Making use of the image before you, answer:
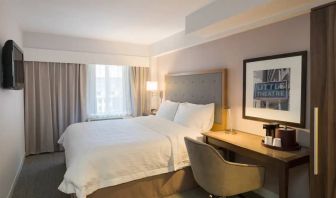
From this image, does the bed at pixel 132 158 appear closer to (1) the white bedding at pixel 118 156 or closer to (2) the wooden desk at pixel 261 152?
(1) the white bedding at pixel 118 156

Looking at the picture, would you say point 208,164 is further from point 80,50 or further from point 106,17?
point 80,50

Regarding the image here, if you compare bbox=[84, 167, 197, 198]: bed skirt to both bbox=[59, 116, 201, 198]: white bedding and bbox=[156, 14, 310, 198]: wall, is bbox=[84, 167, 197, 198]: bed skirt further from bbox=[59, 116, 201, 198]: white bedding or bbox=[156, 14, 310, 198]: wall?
bbox=[156, 14, 310, 198]: wall

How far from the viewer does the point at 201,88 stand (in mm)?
3527

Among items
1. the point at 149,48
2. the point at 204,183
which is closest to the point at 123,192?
the point at 204,183

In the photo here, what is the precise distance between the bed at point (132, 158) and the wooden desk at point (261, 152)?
40cm

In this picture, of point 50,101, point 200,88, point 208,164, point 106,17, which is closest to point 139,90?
point 50,101

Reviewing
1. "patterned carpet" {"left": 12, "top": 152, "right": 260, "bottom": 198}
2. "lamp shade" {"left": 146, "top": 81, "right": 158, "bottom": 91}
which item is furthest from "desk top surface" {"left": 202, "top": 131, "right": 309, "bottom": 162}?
"lamp shade" {"left": 146, "top": 81, "right": 158, "bottom": 91}

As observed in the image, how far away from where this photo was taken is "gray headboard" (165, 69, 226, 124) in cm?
313

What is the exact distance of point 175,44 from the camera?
4.18m

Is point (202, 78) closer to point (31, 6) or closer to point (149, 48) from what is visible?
point (149, 48)

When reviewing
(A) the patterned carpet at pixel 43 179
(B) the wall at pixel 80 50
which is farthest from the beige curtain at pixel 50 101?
(A) the patterned carpet at pixel 43 179

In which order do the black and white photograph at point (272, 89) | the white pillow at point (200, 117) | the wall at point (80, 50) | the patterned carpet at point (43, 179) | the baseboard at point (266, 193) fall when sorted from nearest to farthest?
1. the black and white photograph at point (272, 89)
2. the baseboard at point (266, 193)
3. the patterned carpet at point (43, 179)
4. the white pillow at point (200, 117)
5. the wall at point (80, 50)

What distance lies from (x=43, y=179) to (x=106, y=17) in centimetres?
253

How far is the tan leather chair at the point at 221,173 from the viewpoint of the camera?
1958mm
